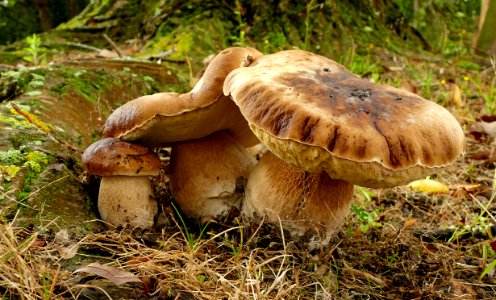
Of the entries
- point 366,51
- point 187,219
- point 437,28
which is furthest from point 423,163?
point 437,28

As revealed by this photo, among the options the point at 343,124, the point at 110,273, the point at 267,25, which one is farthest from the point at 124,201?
the point at 267,25

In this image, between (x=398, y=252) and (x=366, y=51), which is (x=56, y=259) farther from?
(x=366, y=51)

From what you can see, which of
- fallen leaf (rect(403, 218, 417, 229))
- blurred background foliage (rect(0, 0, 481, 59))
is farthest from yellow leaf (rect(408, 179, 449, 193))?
blurred background foliage (rect(0, 0, 481, 59))

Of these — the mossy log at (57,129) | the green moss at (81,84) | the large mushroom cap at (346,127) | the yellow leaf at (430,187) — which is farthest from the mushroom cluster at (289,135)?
the yellow leaf at (430,187)

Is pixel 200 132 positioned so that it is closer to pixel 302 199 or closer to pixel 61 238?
pixel 302 199

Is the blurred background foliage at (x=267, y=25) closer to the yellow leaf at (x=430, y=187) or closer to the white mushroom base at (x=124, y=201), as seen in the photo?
the yellow leaf at (x=430, y=187)

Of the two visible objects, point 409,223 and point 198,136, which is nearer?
point 198,136

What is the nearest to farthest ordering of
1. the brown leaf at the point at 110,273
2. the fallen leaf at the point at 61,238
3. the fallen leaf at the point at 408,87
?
the brown leaf at the point at 110,273 → the fallen leaf at the point at 61,238 → the fallen leaf at the point at 408,87
